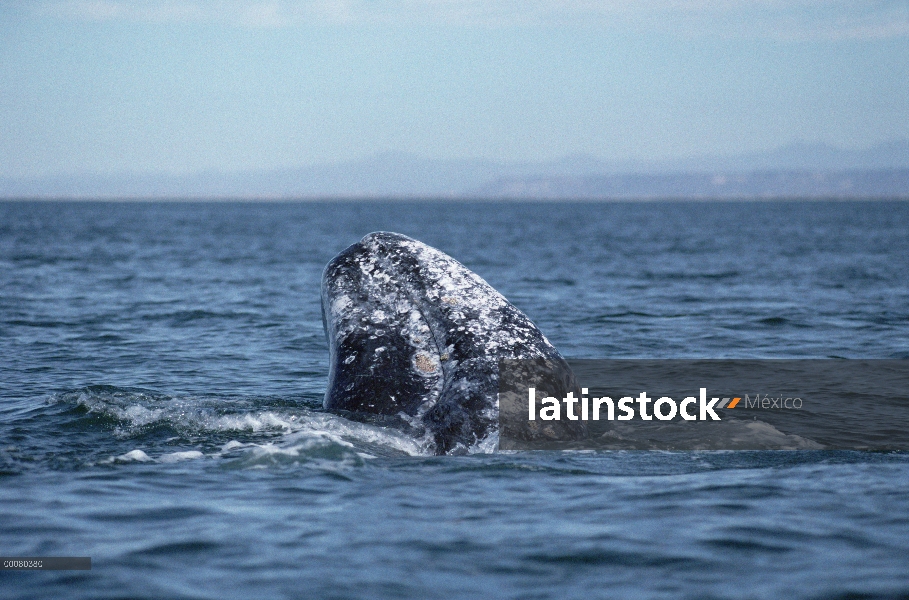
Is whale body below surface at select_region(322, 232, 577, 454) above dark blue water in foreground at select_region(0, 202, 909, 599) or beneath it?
above

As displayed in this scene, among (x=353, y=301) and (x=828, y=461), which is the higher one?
(x=353, y=301)

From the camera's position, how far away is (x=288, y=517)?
5.98m

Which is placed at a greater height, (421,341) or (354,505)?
(421,341)

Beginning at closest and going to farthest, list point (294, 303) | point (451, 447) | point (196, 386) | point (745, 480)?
point (745, 480) < point (451, 447) < point (196, 386) < point (294, 303)

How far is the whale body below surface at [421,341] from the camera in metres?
7.62

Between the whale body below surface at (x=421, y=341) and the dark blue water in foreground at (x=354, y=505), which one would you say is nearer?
the dark blue water in foreground at (x=354, y=505)

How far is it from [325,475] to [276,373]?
20.0ft

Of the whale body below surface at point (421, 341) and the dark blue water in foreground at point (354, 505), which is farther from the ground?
the whale body below surface at point (421, 341)

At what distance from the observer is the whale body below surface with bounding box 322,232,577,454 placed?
7617 mm

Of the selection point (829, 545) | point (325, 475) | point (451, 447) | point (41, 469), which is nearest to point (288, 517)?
point (325, 475)

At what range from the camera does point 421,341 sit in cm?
855

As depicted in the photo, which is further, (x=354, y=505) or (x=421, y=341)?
(x=421, y=341)

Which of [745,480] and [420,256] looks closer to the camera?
[745,480]

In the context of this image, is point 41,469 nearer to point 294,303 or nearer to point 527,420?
point 527,420
